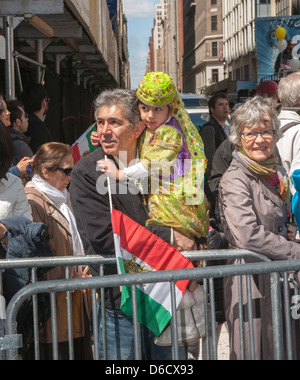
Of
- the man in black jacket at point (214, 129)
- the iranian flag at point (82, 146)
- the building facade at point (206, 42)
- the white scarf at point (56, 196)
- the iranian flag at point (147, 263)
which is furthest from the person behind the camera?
the building facade at point (206, 42)

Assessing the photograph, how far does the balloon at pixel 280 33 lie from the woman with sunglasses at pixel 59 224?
2713cm

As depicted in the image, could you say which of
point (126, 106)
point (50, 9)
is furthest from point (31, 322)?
point (50, 9)

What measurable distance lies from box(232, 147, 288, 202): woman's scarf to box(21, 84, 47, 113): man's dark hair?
3.33 metres

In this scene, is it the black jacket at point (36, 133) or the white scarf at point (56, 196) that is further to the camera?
the black jacket at point (36, 133)

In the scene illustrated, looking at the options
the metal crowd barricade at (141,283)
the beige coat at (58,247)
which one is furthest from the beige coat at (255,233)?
the beige coat at (58,247)

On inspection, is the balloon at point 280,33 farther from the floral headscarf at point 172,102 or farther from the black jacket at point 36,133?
the floral headscarf at point 172,102

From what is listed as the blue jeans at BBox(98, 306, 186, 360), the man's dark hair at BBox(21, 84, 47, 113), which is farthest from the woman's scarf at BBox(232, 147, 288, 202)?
the man's dark hair at BBox(21, 84, 47, 113)

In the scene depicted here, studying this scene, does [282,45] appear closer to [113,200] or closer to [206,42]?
[113,200]

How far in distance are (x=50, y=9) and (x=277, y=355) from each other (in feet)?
15.6

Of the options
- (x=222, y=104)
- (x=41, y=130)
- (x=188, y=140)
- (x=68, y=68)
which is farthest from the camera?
(x=68, y=68)

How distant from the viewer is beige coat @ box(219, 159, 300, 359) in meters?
3.39

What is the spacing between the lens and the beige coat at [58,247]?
12.2 feet

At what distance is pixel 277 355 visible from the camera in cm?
295

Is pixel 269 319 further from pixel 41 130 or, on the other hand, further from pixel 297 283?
pixel 41 130
